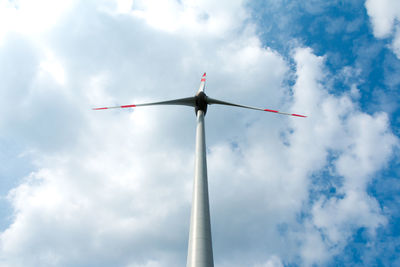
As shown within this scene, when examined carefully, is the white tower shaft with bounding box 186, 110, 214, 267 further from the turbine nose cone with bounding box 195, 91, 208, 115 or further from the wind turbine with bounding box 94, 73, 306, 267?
the turbine nose cone with bounding box 195, 91, 208, 115

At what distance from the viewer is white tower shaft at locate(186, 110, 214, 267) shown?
720 inches

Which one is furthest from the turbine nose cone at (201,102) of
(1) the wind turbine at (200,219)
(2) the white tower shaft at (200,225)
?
(2) the white tower shaft at (200,225)

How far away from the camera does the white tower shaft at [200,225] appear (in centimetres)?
1830

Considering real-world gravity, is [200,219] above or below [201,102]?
below

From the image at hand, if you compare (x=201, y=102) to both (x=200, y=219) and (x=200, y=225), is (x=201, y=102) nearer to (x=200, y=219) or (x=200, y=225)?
(x=200, y=219)

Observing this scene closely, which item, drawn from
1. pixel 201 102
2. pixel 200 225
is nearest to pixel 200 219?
pixel 200 225

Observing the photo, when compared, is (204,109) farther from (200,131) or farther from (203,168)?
(203,168)

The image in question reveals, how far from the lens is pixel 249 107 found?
4219 cm

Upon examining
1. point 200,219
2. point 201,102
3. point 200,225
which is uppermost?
point 201,102

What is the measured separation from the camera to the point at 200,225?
2008cm

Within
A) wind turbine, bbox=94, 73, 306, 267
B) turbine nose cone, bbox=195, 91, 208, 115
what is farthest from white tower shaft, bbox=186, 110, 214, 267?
turbine nose cone, bbox=195, 91, 208, 115

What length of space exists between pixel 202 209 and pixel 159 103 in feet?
75.8

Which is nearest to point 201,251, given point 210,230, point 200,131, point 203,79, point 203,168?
point 210,230

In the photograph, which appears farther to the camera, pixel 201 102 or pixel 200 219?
pixel 201 102
